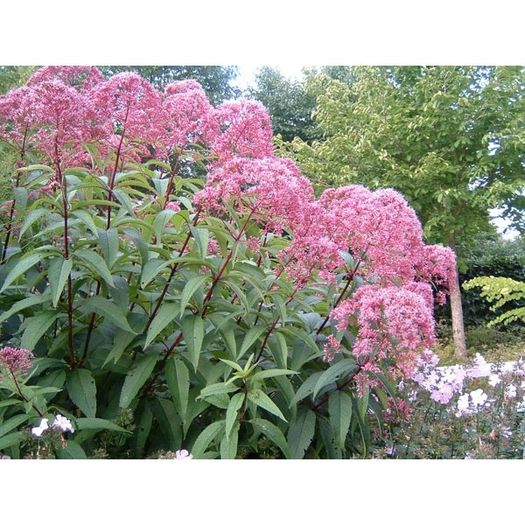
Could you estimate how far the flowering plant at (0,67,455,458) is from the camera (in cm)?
135

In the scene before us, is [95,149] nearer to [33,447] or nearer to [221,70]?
[33,447]

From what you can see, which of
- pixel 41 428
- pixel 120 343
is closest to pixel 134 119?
pixel 120 343

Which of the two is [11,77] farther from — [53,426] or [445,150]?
[445,150]

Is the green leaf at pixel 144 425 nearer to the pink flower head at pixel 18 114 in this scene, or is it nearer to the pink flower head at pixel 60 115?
the pink flower head at pixel 60 115

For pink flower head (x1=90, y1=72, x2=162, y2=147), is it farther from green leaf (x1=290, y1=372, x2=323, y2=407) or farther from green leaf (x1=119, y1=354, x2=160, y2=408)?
green leaf (x1=290, y1=372, x2=323, y2=407)

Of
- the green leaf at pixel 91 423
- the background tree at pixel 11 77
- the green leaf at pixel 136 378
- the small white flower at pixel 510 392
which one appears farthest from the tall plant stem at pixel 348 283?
the background tree at pixel 11 77

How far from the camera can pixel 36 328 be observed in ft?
4.59

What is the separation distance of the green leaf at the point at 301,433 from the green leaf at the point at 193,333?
34 cm

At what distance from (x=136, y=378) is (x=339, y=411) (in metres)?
0.48

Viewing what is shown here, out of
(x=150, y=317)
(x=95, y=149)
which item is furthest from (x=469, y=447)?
(x=95, y=149)

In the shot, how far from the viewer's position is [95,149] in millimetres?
1541

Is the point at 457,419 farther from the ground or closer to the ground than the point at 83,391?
closer to the ground

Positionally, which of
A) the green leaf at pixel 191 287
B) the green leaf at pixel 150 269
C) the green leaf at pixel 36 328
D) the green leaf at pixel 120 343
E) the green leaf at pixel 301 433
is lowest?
the green leaf at pixel 301 433

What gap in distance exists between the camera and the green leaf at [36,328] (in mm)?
1377
